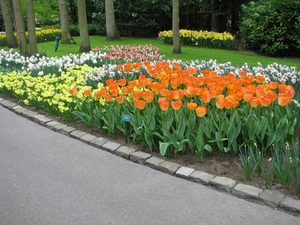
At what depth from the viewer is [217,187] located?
125 inches

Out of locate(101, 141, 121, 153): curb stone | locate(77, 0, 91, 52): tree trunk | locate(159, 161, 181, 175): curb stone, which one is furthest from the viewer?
locate(77, 0, 91, 52): tree trunk

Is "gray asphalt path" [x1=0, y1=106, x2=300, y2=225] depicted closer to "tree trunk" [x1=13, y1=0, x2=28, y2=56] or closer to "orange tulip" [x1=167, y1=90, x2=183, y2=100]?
"orange tulip" [x1=167, y1=90, x2=183, y2=100]

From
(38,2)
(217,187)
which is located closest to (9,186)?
(217,187)

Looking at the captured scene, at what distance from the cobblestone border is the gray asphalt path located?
72 millimetres

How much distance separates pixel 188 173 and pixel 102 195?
0.92 meters

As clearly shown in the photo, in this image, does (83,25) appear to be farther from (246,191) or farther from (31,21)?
(246,191)

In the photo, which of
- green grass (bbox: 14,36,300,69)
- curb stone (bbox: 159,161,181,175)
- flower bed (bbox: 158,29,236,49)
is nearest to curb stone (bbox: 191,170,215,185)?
curb stone (bbox: 159,161,181,175)

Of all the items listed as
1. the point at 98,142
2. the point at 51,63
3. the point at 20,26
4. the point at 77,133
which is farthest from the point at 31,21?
the point at 98,142

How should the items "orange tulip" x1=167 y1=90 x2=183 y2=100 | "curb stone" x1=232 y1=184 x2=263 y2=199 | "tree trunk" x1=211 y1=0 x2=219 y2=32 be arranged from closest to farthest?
"curb stone" x1=232 y1=184 x2=263 y2=199
"orange tulip" x1=167 y1=90 x2=183 y2=100
"tree trunk" x1=211 y1=0 x2=219 y2=32

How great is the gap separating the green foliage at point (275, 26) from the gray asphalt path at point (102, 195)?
411 inches

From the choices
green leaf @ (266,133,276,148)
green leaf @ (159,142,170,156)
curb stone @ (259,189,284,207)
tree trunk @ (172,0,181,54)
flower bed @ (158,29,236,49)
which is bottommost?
curb stone @ (259,189,284,207)

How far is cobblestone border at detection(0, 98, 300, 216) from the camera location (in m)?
2.83

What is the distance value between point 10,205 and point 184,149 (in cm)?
192

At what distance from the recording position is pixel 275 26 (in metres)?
12.4
